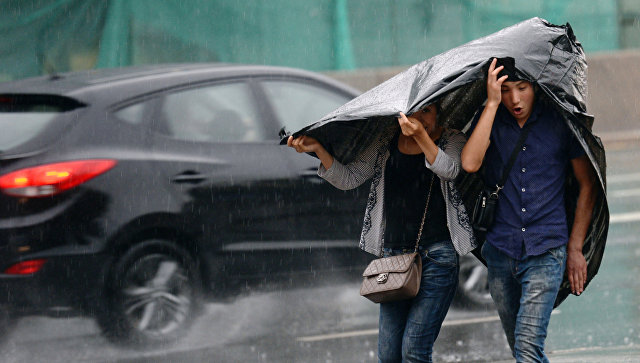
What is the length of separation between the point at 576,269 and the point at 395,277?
762 mm

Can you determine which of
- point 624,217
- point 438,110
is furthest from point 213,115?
point 624,217

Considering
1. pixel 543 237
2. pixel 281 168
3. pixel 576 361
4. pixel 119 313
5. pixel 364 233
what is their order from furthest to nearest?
pixel 281 168 < pixel 119 313 < pixel 576 361 < pixel 364 233 < pixel 543 237

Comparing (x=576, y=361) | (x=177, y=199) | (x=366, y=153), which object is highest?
(x=366, y=153)

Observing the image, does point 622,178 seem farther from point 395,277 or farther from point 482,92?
point 395,277

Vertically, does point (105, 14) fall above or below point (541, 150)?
below

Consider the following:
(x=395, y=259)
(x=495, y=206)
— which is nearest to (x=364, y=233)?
(x=395, y=259)

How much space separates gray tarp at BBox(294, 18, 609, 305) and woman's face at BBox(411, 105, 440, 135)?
3.8 inches

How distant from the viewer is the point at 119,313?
6.34m

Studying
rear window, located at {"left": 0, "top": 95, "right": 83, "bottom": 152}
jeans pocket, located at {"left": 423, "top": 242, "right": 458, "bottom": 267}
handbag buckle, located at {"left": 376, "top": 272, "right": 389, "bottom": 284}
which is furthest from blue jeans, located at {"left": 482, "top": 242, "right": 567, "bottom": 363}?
rear window, located at {"left": 0, "top": 95, "right": 83, "bottom": 152}

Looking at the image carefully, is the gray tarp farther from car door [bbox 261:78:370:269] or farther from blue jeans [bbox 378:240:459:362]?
car door [bbox 261:78:370:269]

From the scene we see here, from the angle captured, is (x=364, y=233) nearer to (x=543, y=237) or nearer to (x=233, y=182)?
(x=543, y=237)

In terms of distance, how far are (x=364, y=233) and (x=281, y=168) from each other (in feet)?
8.26

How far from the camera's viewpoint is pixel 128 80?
669cm

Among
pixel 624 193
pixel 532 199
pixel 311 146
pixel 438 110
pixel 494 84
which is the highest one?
pixel 494 84
